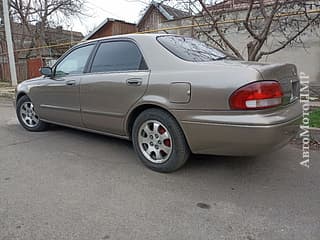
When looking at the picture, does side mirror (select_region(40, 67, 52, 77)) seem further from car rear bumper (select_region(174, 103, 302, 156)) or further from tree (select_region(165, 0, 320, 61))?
tree (select_region(165, 0, 320, 61))

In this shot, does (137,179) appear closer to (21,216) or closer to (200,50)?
(21,216)

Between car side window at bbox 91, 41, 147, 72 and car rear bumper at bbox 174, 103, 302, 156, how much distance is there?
3.36 feet

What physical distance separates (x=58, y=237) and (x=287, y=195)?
2.09m

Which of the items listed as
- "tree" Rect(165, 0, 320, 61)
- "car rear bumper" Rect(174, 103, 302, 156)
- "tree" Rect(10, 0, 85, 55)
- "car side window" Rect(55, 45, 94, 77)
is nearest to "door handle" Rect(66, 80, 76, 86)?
"car side window" Rect(55, 45, 94, 77)

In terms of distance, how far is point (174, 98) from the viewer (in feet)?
9.95

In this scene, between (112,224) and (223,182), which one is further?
(223,182)

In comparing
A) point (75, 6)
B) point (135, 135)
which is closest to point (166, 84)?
point (135, 135)

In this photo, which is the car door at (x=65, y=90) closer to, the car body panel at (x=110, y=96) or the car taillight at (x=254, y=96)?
the car body panel at (x=110, y=96)

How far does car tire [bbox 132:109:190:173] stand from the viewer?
3146 millimetres

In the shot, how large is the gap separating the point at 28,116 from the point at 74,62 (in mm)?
1612

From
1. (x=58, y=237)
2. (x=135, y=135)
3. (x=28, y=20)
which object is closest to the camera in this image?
(x=58, y=237)

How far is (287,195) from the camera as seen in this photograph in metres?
2.82

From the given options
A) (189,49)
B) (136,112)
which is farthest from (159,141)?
(189,49)

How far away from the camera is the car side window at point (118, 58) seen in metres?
3.52
